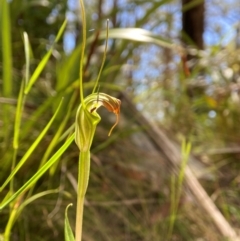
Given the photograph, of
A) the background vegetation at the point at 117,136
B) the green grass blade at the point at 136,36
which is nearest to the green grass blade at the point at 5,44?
the background vegetation at the point at 117,136

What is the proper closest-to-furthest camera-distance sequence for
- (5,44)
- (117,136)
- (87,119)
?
(87,119), (5,44), (117,136)

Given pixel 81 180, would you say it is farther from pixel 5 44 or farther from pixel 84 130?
pixel 5 44

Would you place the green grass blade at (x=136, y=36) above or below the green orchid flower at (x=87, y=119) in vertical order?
above

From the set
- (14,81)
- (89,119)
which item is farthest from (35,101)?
(89,119)

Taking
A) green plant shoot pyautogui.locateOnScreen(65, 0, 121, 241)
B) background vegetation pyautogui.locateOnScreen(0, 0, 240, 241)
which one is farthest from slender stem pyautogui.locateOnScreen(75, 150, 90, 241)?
background vegetation pyautogui.locateOnScreen(0, 0, 240, 241)

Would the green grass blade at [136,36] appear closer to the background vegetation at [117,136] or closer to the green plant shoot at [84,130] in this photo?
the background vegetation at [117,136]

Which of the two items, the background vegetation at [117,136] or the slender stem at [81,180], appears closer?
the slender stem at [81,180]

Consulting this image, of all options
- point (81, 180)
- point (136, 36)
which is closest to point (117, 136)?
point (136, 36)

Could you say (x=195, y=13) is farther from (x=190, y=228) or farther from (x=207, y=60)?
(x=190, y=228)
